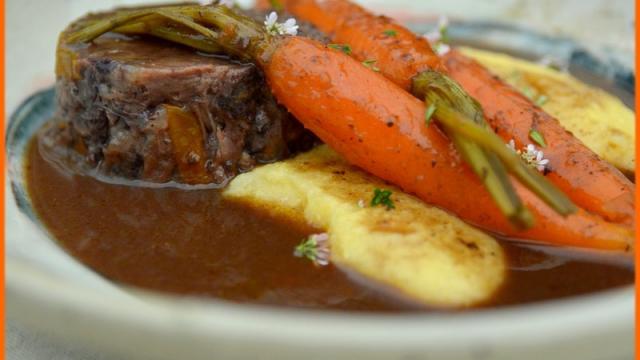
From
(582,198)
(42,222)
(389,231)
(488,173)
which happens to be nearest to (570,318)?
(488,173)

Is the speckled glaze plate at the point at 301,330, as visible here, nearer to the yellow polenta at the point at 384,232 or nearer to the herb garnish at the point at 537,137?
the yellow polenta at the point at 384,232

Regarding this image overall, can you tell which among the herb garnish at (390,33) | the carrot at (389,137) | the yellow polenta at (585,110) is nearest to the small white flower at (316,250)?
the carrot at (389,137)

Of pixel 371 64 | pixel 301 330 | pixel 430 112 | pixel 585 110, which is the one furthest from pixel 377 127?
pixel 585 110

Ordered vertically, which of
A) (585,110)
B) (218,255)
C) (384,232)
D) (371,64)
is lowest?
(218,255)

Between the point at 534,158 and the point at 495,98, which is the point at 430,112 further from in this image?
the point at 495,98

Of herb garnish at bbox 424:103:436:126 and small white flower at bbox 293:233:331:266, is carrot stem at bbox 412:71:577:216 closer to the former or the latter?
herb garnish at bbox 424:103:436:126

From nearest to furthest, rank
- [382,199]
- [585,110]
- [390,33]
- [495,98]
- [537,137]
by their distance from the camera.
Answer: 1. [382,199]
2. [537,137]
3. [495,98]
4. [390,33]
5. [585,110]

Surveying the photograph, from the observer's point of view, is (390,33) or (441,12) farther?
(441,12)

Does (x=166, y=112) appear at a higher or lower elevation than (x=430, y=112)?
lower
